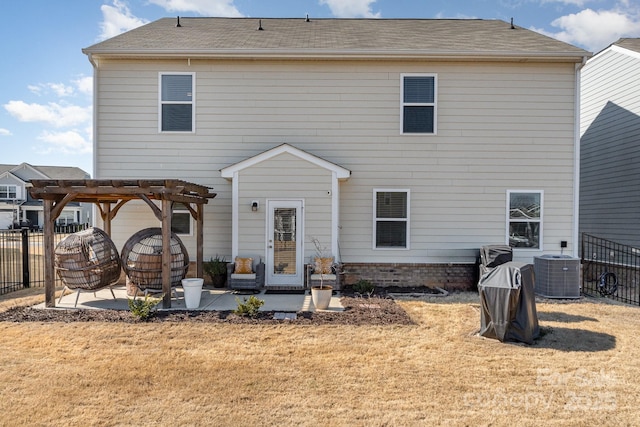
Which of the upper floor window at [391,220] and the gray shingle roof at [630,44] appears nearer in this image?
the upper floor window at [391,220]

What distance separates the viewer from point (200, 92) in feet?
29.8

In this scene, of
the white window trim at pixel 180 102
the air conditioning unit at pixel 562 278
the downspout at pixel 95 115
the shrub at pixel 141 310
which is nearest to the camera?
the shrub at pixel 141 310

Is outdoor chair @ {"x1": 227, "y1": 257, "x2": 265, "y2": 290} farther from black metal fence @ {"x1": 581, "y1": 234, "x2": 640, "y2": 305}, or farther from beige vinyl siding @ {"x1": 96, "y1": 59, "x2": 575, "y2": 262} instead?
black metal fence @ {"x1": 581, "y1": 234, "x2": 640, "y2": 305}

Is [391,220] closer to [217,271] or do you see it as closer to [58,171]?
[217,271]

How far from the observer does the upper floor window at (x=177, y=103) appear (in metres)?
9.09

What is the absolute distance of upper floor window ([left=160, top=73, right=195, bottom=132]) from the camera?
29.8 ft

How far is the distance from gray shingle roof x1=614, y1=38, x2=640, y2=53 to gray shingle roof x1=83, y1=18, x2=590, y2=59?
3.44 meters

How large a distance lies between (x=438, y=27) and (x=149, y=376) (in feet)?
36.4

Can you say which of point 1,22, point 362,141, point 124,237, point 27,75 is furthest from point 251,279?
point 27,75

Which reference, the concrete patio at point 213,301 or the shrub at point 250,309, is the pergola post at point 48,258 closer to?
the concrete patio at point 213,301

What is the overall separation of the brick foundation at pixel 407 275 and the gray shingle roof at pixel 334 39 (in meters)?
4.99

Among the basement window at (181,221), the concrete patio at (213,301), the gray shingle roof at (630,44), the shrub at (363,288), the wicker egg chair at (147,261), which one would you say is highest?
the gray shingle roof at (630,44)

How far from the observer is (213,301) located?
7359mm

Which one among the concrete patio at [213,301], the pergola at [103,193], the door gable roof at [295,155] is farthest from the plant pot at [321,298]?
the door gable roof at [295,155]
